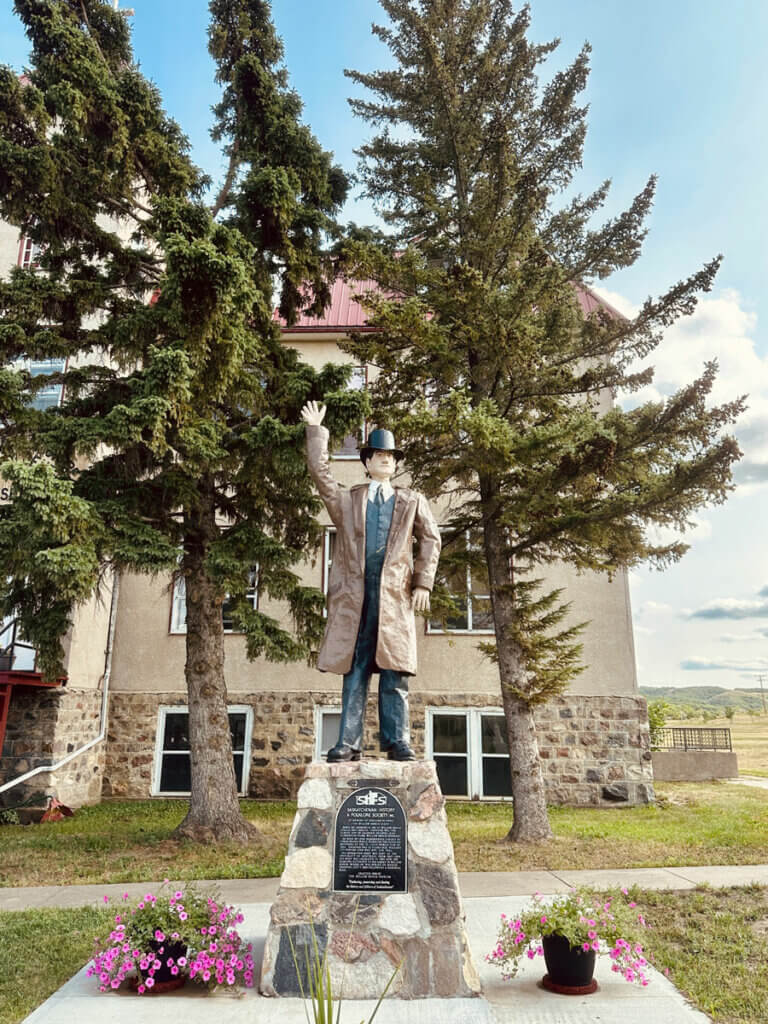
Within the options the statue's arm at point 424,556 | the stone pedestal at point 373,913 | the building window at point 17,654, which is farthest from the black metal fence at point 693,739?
the stone pedestal at point 373,913

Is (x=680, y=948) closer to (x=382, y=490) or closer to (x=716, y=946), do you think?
(x=716, y=946)

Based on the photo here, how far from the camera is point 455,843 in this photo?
9070 mm

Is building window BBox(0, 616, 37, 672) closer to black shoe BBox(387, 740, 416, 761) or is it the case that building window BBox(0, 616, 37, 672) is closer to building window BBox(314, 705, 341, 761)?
building window BBox(314, 705, 341, 761)

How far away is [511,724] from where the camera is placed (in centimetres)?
925

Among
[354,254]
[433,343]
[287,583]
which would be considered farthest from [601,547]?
[354,254]

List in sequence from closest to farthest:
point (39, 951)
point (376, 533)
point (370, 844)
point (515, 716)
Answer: point (370, 844)
point (39, 951)
point (376, 533)
point (515, 716)

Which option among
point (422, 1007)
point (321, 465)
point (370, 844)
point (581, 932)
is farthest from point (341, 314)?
point (422, 1007)

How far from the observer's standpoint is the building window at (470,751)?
1333 cm

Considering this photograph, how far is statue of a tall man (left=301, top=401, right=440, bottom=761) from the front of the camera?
5.07m

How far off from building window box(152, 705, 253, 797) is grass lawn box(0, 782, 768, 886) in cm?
110

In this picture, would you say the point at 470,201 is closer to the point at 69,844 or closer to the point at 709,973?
the point at 709,973

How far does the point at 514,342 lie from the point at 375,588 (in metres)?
4.92

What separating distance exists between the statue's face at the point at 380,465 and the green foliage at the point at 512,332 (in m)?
2.62

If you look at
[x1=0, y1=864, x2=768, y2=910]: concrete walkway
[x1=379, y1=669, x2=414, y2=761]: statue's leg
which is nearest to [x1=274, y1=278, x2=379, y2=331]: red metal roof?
[x1=0, y1=864, x2=768, y2=910]: concrete walkway
